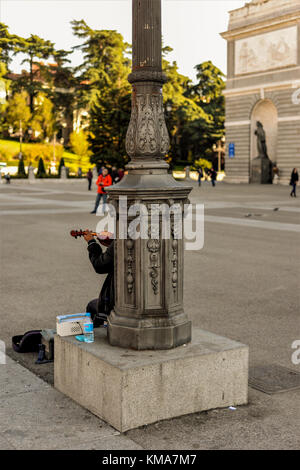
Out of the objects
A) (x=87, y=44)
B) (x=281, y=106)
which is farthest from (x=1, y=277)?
(x=87, y=44)

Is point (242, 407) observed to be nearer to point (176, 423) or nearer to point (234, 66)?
point (176, 423)

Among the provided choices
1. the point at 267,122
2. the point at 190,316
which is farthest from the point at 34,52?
the point at 190,316

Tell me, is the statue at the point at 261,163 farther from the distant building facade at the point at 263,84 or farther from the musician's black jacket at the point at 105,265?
the musician's black jacket at the point at 105,265

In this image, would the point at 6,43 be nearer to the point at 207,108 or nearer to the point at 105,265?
the point at 207,108

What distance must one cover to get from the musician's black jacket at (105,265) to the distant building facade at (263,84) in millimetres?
45644

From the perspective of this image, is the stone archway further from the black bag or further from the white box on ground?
the white box on ground

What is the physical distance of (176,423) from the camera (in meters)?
A: 4.10

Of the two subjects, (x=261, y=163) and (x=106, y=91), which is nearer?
(x=261, y=163)

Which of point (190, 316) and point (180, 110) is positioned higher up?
point (180, 110)

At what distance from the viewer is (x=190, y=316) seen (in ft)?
23.2

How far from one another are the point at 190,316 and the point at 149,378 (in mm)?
3078

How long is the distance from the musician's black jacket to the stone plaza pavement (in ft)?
2.55

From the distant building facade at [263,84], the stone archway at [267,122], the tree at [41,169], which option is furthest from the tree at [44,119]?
the stone archway at [267,122]

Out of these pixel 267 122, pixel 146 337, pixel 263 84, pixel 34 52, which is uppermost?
pixel 34 52
